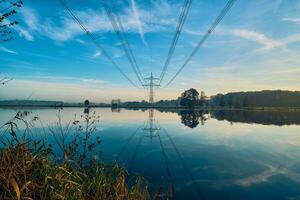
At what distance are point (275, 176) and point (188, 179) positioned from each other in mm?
5435

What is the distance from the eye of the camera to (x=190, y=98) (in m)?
184

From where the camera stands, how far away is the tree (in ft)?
585

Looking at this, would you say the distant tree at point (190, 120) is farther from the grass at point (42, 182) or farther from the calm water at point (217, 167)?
the grass at point (42, 182)

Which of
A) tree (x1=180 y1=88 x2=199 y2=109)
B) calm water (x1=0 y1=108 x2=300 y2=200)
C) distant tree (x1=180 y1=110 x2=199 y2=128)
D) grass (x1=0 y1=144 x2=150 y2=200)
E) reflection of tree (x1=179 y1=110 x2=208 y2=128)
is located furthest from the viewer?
tree (x1=180 y1=88 x2=199 y2=109)

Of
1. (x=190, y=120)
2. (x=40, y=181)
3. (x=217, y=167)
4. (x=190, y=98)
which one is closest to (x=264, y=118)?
(x=190, y=120)

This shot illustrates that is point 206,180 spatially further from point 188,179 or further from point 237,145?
point 237,145

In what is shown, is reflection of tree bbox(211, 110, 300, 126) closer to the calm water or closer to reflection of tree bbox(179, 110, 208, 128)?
reflection of tree bbox(179, 110, 208, 128)

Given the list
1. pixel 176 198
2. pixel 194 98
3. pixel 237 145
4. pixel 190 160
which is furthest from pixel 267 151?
pixel 194 98

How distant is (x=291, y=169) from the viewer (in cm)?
1778

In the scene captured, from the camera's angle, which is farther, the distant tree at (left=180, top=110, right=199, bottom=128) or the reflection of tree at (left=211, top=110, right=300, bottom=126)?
the reflection of tree at (left=211, top=110, right=300, bottom=126)

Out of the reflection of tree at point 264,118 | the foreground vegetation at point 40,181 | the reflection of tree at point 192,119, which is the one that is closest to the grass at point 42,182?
the foreground vegetation at point 40,181

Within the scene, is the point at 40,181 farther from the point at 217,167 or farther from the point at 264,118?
the point at 264,118

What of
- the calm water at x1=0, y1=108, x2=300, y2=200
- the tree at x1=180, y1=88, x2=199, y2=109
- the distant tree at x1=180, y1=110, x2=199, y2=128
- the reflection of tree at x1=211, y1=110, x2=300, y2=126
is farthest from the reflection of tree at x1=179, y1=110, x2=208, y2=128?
the tree at x1=180, y1=88, x2=199, y2=109

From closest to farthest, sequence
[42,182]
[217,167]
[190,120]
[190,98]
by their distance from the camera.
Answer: [42,182] → [217,167] → [190,120] → [190,98]
